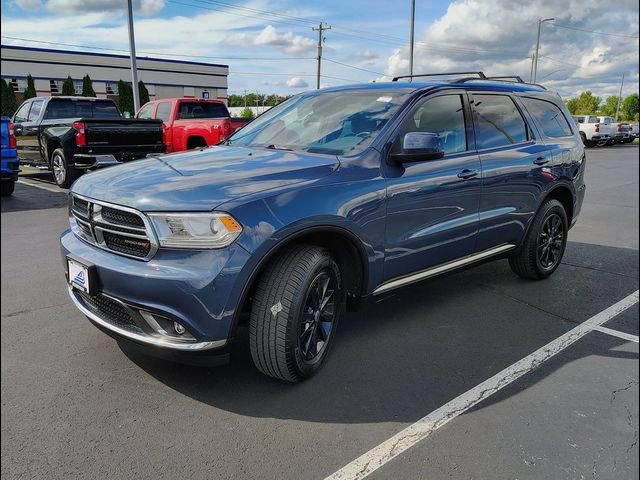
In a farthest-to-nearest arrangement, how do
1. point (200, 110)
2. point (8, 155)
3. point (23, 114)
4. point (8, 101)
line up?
point (8, 101), point (200, 110), point (23, 114), point (8, 155)

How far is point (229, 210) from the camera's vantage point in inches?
105

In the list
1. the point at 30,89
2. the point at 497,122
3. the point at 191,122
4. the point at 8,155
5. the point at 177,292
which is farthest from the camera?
the point at 30,89

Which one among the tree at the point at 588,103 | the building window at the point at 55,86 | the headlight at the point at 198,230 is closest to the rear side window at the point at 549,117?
the headlight at the point at 198,230

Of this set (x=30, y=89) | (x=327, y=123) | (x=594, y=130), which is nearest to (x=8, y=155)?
(x=327, y=123)

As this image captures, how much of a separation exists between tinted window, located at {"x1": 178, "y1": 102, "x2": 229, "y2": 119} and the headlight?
37.1 feet

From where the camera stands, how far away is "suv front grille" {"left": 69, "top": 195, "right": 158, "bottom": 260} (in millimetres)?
2717

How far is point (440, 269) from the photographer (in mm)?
4000

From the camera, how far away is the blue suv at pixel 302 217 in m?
2.67

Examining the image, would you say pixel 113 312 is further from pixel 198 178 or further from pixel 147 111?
pixel 147 111

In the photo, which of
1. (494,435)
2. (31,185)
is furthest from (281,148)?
(31,185)

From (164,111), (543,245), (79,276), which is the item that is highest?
(164,111)

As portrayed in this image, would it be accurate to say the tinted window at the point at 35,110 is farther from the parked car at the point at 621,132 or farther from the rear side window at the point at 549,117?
the parked car at the point at 621,132

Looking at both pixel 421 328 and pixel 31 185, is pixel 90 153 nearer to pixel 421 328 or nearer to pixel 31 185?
pixel 31 185

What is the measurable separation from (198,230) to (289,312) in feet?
2.17
